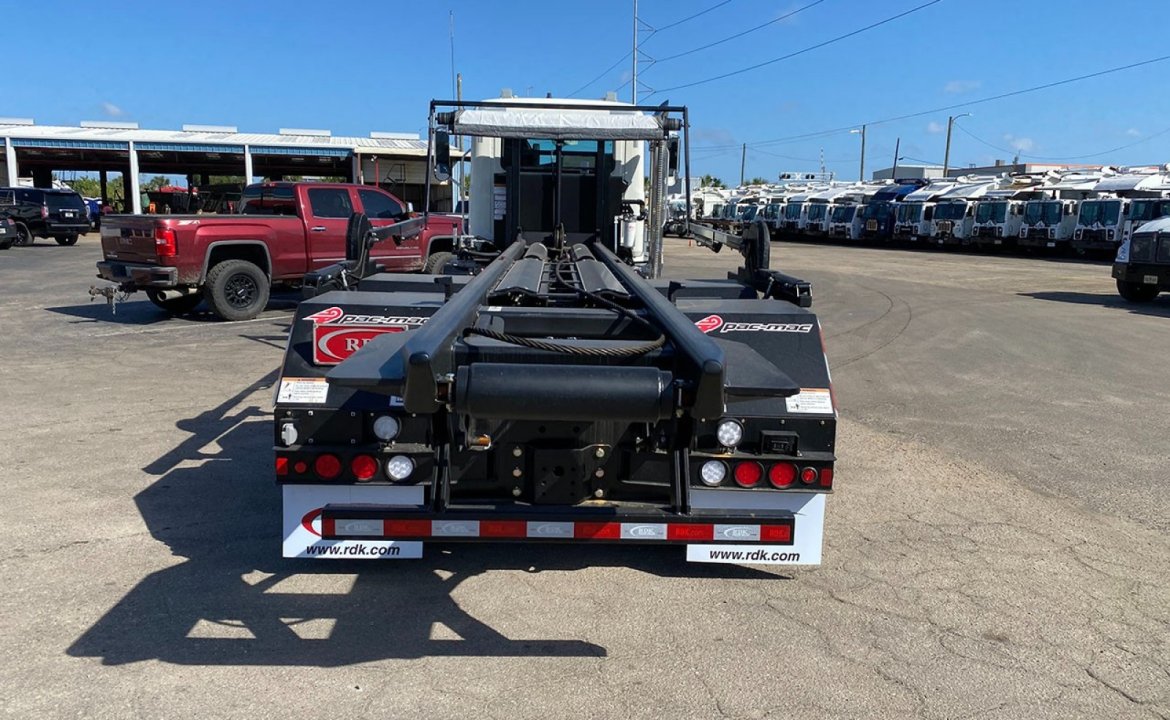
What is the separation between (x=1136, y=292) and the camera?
17.5 m

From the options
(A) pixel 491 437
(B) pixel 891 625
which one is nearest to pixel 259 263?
(A) pixel 491 437

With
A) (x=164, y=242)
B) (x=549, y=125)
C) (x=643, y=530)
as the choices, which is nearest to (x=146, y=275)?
(x=164, y=242)

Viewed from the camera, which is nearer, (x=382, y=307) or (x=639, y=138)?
(x=382, y=307)

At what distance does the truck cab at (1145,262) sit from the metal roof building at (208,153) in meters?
25.7

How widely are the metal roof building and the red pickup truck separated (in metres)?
21.6

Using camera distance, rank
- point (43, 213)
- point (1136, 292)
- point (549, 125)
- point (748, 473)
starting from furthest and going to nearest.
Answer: point (43, 213), point (1136, 292), point (549, 125), point (748, 473)

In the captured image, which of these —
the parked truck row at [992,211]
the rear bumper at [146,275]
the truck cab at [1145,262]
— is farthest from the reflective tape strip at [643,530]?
the parked truck row at [992,211]

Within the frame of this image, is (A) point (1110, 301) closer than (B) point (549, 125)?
No

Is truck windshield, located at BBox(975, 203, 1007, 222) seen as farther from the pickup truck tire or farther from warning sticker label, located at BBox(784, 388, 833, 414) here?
warning sticker label, located at BBox(784, 388, 833, 414)

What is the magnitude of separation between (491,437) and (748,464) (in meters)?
1.17

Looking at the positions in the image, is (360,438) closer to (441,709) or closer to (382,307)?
(382,307)

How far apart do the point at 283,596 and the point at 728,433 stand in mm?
2182

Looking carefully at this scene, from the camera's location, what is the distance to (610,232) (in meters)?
8.48

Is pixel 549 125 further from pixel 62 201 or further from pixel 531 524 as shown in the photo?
pixel 62 201
